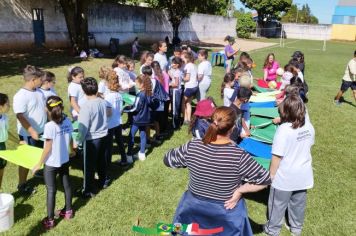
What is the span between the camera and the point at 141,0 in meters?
35.6

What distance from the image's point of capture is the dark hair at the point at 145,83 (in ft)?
22.7

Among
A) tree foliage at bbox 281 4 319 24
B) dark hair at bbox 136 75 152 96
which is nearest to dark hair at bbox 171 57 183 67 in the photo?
dark hair at bbox 136 75 152 96

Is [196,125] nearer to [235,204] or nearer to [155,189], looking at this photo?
[235,204]

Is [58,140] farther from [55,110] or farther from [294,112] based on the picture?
[294,112]

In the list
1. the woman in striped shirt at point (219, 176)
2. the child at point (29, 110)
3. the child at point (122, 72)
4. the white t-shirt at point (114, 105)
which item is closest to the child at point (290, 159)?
the woman in striped shirt at point (219, 176)

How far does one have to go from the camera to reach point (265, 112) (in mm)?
7988

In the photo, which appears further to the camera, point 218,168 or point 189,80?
point 189,80

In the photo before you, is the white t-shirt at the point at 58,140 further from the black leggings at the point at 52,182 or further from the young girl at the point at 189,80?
the young girl at the point at 189,80

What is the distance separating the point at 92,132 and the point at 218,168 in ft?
9.22

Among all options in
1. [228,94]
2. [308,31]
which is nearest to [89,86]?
[228,94]

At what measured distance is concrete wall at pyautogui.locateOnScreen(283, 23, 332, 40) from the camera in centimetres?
6512

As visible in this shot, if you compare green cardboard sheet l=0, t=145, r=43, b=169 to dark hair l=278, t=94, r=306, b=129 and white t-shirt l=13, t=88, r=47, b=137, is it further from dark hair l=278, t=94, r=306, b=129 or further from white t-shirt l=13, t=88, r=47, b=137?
dark hair l=278, t=94, r=306, b=129

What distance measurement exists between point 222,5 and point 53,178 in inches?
2210

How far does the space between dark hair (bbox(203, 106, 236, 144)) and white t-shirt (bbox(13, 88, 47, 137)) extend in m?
3.42
